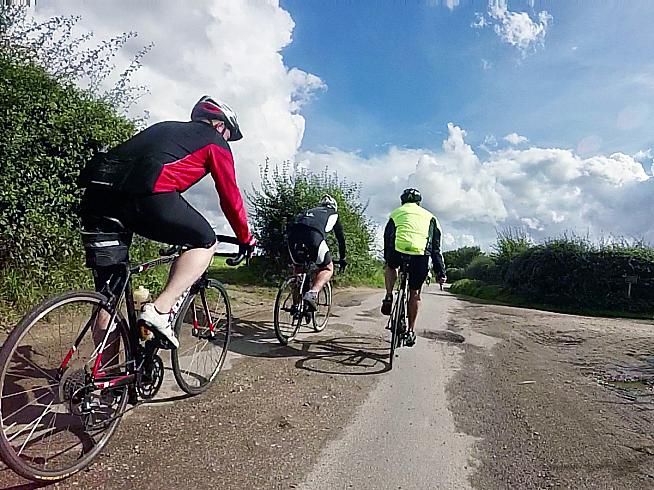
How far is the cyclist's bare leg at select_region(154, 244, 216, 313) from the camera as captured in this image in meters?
3.08

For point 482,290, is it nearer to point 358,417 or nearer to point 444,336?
point 444,336

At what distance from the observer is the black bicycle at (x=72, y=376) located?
2.41 meters

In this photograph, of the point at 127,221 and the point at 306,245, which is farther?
the point at 306,245

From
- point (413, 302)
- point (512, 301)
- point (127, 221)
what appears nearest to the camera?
point (127, 221)

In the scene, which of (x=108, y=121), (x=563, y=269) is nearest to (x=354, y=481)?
(x=108, y=121)

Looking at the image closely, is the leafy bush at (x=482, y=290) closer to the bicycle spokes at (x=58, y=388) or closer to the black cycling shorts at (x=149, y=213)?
the black cycling shorts at (x=149, y=213)

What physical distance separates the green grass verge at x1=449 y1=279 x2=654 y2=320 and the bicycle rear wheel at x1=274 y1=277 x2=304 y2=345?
11965 mm

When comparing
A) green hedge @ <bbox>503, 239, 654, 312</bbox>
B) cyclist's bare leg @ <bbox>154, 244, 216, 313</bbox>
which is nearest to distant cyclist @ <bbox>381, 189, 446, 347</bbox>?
cyclist's bare leg @ <bbox>154, 244, 216, 313</bbox>

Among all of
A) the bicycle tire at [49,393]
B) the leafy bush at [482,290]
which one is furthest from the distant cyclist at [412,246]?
→ the leafy bush at [482,290]

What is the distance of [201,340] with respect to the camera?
4.18 meters

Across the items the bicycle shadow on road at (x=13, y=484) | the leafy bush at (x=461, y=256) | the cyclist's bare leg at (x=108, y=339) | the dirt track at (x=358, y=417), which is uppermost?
the leafy bush at (x=461, y=256)

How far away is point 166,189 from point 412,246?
3259 millimetres

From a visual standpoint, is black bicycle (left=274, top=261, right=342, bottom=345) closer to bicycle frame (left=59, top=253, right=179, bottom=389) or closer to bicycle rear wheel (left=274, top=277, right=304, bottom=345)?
bicycle rear wheel (left=274, top=277, right=304, bottom=345)

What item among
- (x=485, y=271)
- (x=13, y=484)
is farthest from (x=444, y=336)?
(x=485, y=271)
